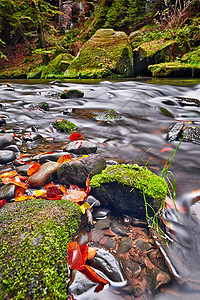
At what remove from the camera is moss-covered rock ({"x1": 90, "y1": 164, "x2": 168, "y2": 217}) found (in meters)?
1.78

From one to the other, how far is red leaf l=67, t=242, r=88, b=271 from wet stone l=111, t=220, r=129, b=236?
0.40 metres

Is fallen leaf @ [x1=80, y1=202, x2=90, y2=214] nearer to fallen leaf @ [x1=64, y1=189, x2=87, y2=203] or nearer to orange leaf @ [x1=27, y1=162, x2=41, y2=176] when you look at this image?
fallen leaf @ [x1=64, y1=189, x2=87, y2=203]

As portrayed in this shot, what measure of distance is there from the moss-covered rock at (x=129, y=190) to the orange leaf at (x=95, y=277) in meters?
0.72

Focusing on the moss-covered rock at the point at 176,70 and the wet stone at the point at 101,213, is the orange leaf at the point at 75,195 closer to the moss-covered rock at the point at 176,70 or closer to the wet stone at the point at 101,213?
the wet stone at the point at 101,213

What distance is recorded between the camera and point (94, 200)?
1.92 meters

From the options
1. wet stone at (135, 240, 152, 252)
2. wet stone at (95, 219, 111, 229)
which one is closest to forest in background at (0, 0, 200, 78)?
wet stone at (95, 219, 111, 229)

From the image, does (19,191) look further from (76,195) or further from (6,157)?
(6,157)

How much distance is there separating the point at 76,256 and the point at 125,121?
403 cm

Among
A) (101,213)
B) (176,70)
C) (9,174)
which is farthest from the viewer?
(176,70)

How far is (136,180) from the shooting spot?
1869 mm

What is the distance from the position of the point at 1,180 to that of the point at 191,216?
205 cm

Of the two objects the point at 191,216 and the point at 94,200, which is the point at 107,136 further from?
the point at 191,216

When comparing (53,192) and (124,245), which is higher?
(53,192)

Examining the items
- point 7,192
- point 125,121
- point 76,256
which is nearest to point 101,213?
point 76,256
